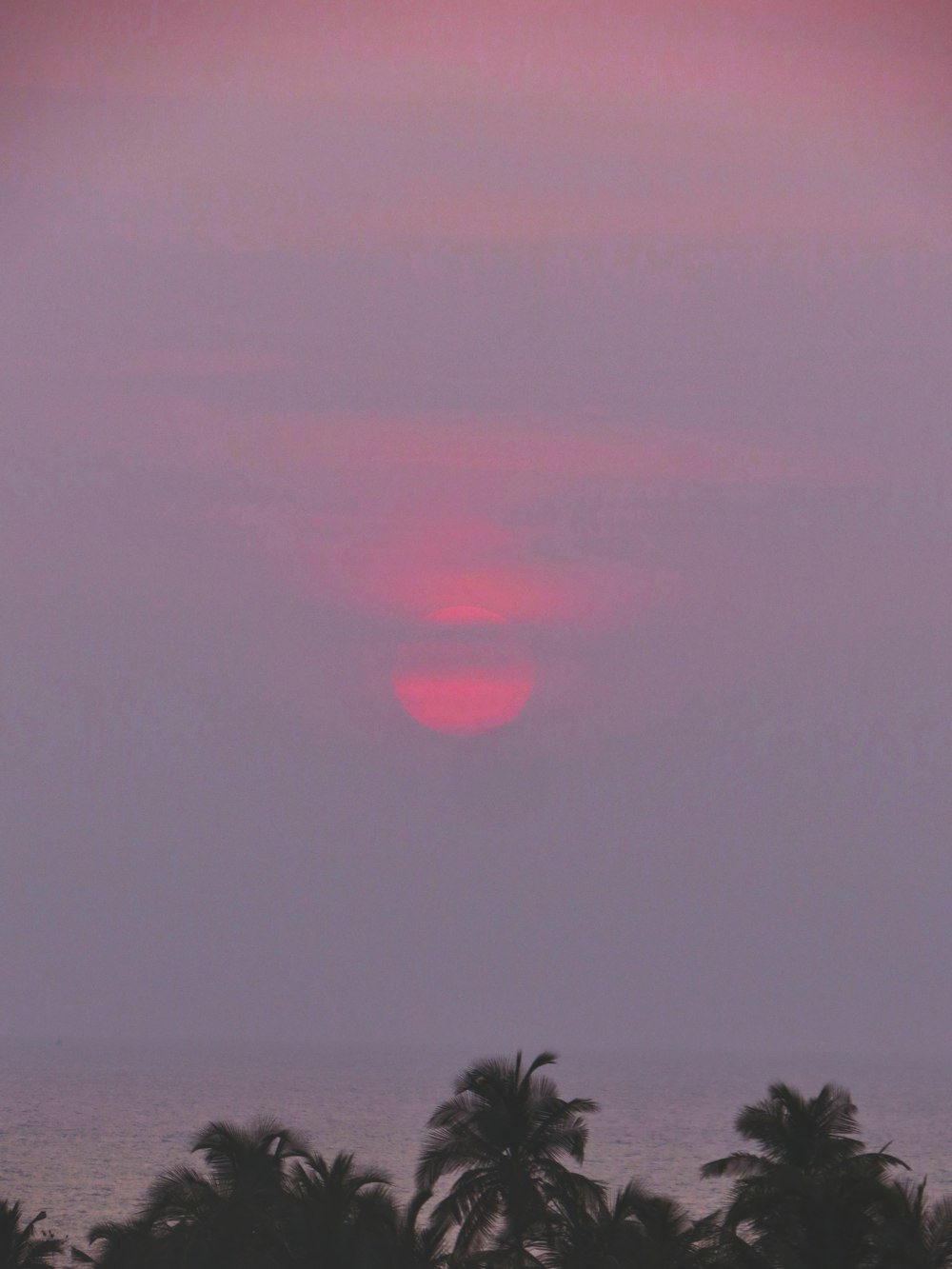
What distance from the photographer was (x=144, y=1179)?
16288cm

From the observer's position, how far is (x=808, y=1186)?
38469 mm

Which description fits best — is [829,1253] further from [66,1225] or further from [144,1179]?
[144,1179]

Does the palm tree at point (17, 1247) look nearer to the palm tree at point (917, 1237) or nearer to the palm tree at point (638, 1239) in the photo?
the palm tree at point (638, 1239)

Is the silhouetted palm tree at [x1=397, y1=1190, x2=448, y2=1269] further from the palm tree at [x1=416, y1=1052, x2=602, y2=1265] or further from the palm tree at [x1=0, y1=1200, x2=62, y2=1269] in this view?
the palm tree at [x1=0, y1=1200, x2=62, y2=1269]

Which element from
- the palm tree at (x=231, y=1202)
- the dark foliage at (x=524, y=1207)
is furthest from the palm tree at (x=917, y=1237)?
the palm tree at (x=231, y=1202)

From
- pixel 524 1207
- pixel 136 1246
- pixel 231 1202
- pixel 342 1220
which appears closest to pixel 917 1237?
pixel 524 1207

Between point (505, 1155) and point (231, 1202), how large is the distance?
25.9 ft

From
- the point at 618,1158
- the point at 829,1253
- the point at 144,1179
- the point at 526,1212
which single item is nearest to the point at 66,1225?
the point at 144,1179

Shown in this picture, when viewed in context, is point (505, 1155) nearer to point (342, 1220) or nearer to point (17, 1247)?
point (342, 1220)

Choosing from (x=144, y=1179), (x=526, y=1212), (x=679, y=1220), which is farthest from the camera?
(x=144, y=1179)

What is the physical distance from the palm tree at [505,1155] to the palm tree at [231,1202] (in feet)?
14.8

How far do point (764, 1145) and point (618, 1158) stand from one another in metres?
160

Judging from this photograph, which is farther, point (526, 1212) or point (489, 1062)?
point (489, 1062)

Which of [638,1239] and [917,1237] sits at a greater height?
[917,1237]
